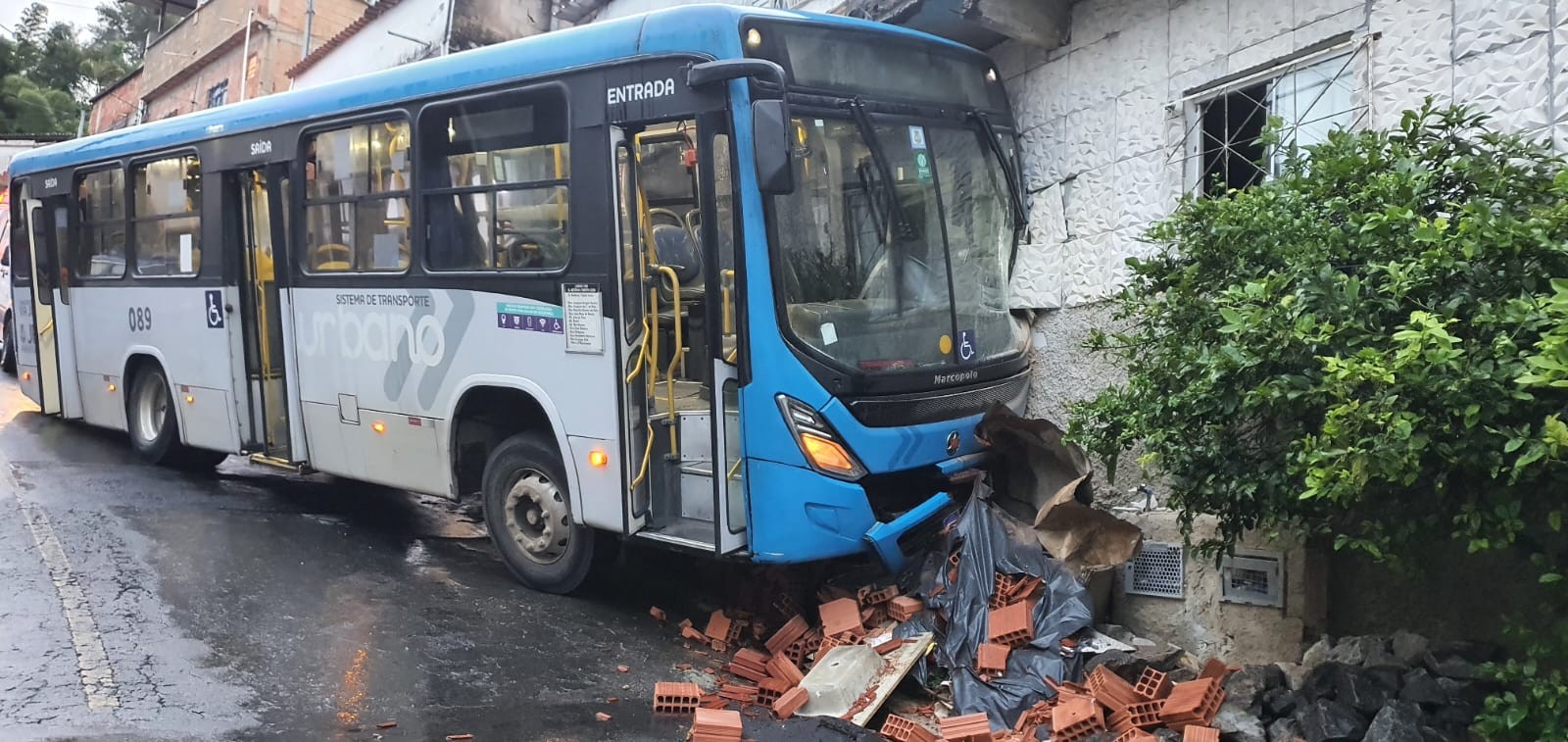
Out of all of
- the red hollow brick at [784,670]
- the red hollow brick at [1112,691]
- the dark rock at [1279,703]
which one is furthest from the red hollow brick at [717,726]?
the dark rock at [1279,703]

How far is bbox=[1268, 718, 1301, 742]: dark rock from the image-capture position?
402 cm

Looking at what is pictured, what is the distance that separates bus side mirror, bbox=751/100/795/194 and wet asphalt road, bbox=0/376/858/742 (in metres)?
2.33

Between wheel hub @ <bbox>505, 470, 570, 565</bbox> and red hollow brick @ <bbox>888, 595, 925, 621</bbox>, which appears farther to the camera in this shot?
wheel hub @ <bbox>505, 470, 570, 565</bbox>

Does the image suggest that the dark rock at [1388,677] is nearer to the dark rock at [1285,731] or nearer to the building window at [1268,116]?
the dark rock at [1285,731]

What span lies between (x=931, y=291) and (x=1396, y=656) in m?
2.62

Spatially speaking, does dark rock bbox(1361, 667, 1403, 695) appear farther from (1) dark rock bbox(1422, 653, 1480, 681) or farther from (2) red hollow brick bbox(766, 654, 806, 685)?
(2) red hollow brick bbox(766, 654, 806, 685)

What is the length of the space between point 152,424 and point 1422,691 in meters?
9.36

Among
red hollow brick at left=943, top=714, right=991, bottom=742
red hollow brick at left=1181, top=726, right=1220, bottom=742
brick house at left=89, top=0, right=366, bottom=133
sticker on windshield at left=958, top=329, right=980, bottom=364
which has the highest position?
brick house at left=89, top=0, right=366, bottom=133

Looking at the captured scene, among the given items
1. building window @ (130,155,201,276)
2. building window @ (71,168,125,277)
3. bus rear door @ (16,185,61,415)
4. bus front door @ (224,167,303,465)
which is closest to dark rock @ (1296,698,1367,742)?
bus front door @ (224,167,303,465)

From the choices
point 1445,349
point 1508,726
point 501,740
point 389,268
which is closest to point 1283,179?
point 1445,349

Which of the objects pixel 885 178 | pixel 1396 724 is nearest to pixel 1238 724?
pixel 1396 724

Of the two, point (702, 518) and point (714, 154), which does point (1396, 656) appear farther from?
point (714, 154)

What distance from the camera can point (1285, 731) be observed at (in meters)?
4.07

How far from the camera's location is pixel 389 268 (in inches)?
261
